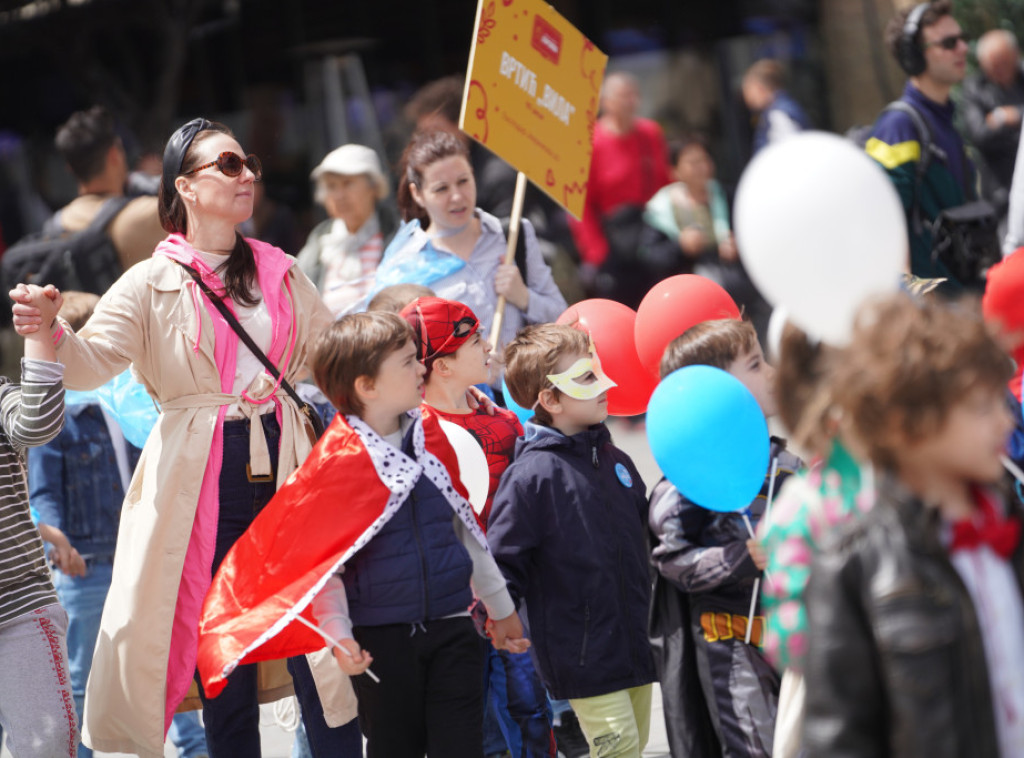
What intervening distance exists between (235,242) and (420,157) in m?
1.32

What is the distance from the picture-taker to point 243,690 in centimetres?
430

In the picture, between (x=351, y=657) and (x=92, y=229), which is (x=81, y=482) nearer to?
(x=92, y=229)

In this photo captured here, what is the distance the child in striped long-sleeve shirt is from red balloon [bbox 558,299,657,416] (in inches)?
72.8

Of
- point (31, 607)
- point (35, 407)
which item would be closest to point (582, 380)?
point (35, 407)

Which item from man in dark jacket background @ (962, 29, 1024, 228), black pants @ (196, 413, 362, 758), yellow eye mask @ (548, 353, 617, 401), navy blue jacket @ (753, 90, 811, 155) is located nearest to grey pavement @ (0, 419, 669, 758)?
black pants @ (196, 413, 362, 758)

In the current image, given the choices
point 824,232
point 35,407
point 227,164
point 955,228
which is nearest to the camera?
point 824,232

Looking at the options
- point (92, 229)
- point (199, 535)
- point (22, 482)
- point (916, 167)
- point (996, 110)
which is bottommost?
point (199, 535)

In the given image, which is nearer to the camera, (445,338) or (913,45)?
(445,338)

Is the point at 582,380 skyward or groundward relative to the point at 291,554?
skyward

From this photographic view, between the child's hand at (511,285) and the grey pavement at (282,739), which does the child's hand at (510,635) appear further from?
the child's hand at (511,285)

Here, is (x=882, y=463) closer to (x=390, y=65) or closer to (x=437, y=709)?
(x=437, y=709)

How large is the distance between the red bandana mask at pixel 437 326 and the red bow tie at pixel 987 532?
2.32 meters

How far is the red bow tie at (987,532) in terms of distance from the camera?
7.64 feet

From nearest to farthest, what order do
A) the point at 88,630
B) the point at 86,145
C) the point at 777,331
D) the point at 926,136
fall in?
the point at 777,331 → the point at 88,630 → the point at 926,136 → the point at 86,145
